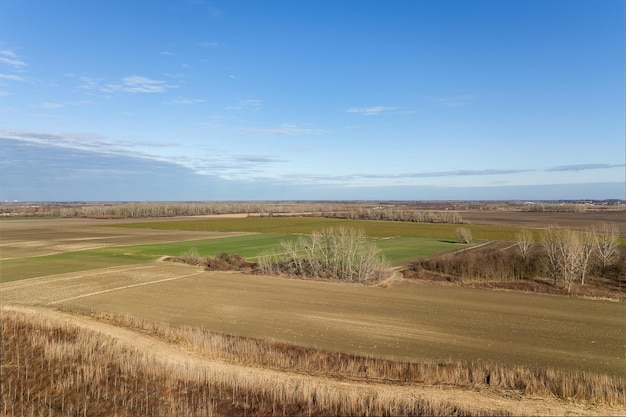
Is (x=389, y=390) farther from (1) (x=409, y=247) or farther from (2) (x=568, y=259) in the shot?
(1) (x=409, y=247)

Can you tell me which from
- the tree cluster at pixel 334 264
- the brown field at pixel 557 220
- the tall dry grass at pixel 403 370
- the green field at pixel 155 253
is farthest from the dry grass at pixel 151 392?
the brown field at pixel 557 220

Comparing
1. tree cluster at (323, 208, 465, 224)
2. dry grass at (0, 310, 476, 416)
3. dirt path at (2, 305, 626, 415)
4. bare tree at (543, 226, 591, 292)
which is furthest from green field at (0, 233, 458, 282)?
tree cluster at (323, 208, 465, 224)

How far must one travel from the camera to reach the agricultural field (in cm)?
1332

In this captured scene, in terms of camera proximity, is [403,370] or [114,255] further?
[114,255]

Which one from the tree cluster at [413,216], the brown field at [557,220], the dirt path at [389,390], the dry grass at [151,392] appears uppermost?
the tree cluster at [413,216]

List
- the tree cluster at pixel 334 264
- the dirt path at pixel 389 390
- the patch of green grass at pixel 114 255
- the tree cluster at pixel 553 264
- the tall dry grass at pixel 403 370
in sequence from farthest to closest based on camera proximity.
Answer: the patch of green grass at pixel 114 255 → the tree cluster at pixel 334 264 → the tree cluster at pixel 553 264 → the tall dry grass at pixel 403 370 → the dirt path at pixel 389 390

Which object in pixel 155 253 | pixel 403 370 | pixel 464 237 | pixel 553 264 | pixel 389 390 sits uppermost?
pixel 553 264

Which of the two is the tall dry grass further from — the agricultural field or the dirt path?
the dirt path

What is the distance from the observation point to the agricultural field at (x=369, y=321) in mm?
13317

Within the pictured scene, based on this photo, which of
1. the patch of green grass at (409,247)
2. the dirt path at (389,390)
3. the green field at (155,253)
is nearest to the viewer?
the dirt path at (389,390)

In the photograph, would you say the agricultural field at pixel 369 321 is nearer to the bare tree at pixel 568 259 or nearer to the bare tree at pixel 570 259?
the bare tree at pixel 570 259

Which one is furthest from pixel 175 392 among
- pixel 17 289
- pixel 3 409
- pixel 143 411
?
pixel 17 289

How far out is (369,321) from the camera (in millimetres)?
24531

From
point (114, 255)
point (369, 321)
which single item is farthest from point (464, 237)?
point (114, 255)
